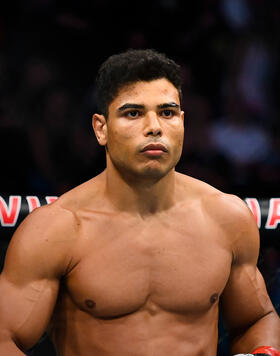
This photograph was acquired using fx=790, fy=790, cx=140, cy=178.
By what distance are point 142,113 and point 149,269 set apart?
0.44 metres

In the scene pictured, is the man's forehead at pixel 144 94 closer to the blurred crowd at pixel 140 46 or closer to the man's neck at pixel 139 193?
the man's neck at pixel 139 193

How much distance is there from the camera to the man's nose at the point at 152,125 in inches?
82.6

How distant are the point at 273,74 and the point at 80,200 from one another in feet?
8.50

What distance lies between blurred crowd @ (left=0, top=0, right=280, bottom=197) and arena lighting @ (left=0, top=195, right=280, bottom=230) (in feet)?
3.49

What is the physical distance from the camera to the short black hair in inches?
84.8

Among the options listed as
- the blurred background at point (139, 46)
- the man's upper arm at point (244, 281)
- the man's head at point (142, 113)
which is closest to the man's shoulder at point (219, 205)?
the man's upper arm at point (244, 281)

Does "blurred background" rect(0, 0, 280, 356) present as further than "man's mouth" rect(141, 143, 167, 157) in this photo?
Yes

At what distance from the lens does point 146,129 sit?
211 centimetres

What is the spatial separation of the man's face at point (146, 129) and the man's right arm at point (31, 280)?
265 millimetres

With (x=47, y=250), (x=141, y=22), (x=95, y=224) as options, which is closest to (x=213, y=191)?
(x=95, y=224)

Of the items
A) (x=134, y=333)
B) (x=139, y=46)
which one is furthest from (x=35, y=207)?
(x=139, y=46)

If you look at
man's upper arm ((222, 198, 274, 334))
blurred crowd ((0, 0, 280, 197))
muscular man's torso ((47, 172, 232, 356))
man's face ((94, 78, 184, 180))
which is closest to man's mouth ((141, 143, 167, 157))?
man's face ((94, 78, 184, 180))

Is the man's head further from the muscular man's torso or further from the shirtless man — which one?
the muscular man's torso

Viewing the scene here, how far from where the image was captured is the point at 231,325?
7.97ft
